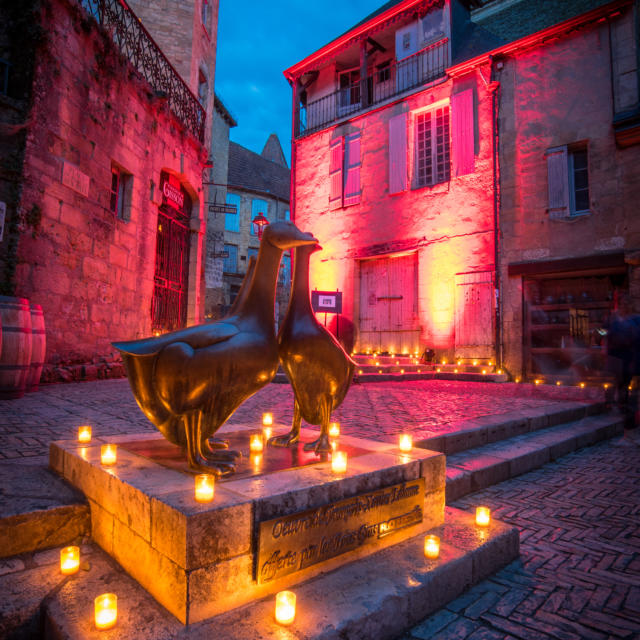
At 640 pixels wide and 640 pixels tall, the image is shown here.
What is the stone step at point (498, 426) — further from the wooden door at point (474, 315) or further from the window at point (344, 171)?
the window at point (344, 171)

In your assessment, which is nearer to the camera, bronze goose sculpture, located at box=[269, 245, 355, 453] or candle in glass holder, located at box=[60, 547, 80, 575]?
candle in glass holder, located at box=[60, 547, 80, 575]

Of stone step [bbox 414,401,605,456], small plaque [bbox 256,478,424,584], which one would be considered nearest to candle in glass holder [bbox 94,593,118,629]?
small plaque [bbox 256,478,424,584]

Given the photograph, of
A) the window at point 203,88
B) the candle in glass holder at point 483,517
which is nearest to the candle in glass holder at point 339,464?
the candle in glass holder at point 483,517

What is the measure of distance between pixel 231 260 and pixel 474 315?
67.4 feet

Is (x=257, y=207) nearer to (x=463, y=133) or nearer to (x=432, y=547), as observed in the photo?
(x=463, y=133)

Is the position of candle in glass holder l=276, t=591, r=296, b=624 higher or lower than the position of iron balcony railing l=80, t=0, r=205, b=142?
lower

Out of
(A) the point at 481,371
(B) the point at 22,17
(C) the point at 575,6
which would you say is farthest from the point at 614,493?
(C) the point at 575,6

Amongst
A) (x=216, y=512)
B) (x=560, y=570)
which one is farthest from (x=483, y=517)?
(x=216, y=512)

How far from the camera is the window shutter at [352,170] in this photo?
1443cm

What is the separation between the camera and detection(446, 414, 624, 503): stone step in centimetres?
350

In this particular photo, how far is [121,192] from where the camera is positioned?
9.52 meters

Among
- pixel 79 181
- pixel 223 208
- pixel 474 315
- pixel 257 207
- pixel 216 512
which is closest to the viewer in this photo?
pixel 216 512

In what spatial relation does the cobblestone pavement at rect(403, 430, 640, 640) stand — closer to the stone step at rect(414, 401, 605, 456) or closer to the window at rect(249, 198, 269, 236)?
the stone step at rect(414, 401, 605, 456)

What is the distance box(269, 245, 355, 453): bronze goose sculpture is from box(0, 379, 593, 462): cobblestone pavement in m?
1.67
